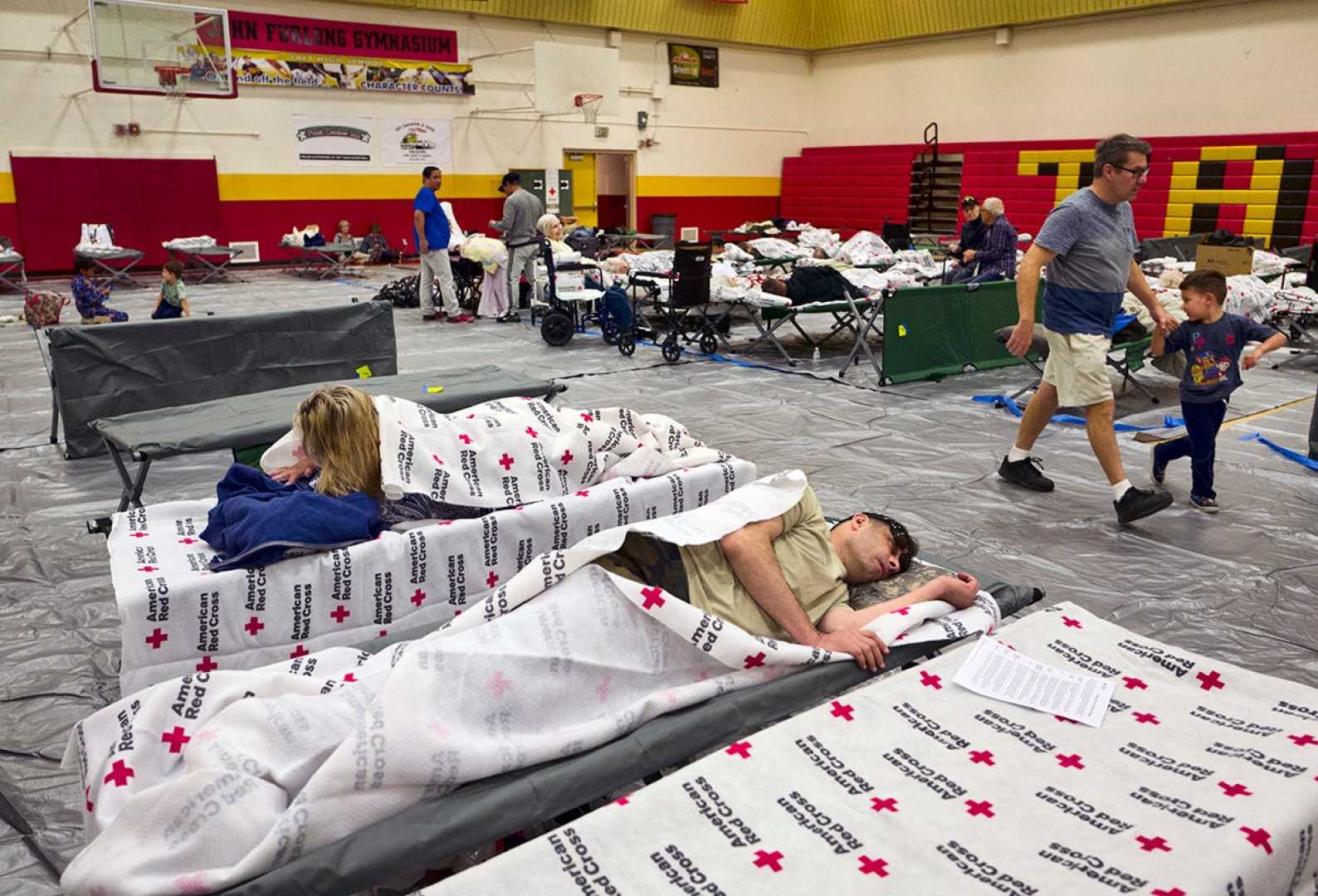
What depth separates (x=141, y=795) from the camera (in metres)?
1.62

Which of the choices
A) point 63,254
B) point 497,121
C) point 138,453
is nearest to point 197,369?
point 138,453

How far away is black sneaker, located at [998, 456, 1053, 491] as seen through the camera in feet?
15.4

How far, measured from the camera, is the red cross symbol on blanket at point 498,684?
194cm

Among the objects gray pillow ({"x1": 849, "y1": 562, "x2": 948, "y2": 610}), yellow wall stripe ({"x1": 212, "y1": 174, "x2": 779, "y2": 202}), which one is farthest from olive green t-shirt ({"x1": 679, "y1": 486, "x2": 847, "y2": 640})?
yellow wall stripe ({"x1": 212, "y1": 174, "x2": 779, "y2": 202})

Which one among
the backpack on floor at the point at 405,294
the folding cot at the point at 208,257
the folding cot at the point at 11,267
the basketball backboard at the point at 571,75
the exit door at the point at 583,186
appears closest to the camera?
the backpack on floor at the point at 405,294

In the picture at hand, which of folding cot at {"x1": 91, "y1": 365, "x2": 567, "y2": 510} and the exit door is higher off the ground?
the exit door

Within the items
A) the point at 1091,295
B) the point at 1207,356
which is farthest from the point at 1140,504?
the point at 1091,295

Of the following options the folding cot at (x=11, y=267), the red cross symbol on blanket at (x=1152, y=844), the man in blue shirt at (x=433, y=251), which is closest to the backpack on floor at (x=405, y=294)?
the man in blue shirt at (x=433, y=251)

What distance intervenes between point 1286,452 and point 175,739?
18.3 feet

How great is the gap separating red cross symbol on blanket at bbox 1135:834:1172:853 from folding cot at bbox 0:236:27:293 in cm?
1338

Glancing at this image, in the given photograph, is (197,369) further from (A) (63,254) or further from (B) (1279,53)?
(B) (1279,53)

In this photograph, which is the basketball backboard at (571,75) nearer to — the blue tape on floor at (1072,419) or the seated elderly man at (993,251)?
the seated elderly man at (993,251)

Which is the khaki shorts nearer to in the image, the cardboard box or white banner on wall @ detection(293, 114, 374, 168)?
the cardboard box

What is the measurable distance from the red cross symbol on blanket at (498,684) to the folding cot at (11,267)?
1240 centimetres
